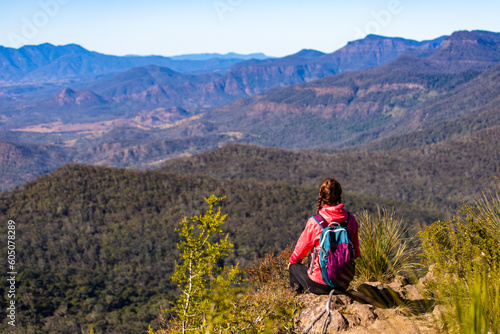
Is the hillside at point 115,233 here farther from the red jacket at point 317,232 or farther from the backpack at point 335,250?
the backpack at point 335,250

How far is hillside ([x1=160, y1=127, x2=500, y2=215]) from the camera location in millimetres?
154000

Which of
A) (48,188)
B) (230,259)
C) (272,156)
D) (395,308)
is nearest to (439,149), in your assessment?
(272,156)

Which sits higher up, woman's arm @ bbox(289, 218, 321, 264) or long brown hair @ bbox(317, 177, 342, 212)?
long brown hair @ bbox(317, 177, 342, 212)

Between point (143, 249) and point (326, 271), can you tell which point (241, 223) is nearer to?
point (143, 249)

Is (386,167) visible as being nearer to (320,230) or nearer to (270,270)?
(270,270)

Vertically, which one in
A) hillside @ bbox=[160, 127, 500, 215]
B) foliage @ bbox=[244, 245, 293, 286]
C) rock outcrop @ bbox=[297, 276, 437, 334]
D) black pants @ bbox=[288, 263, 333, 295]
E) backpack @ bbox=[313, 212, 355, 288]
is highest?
backpack @ bbox=[313, 212, 355, 288]

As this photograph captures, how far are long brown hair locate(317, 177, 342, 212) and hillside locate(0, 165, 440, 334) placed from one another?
43619 mm

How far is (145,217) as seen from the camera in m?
89.6

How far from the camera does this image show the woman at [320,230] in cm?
552

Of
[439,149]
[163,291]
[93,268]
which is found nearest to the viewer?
[163,291]

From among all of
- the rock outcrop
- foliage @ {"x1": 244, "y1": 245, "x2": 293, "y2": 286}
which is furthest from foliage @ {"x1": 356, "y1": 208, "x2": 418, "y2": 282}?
foliage @ {"x1": 244, "y1": 245, "x2": 293, "y2": 286}

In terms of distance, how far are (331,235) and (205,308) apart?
8.18ft

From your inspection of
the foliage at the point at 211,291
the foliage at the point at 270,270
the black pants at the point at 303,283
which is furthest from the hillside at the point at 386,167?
the foliage at the point at 211,291

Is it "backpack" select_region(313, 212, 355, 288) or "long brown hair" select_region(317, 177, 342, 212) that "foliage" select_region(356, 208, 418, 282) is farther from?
"long brown hair" select_region(317, 177, 342, 212)
